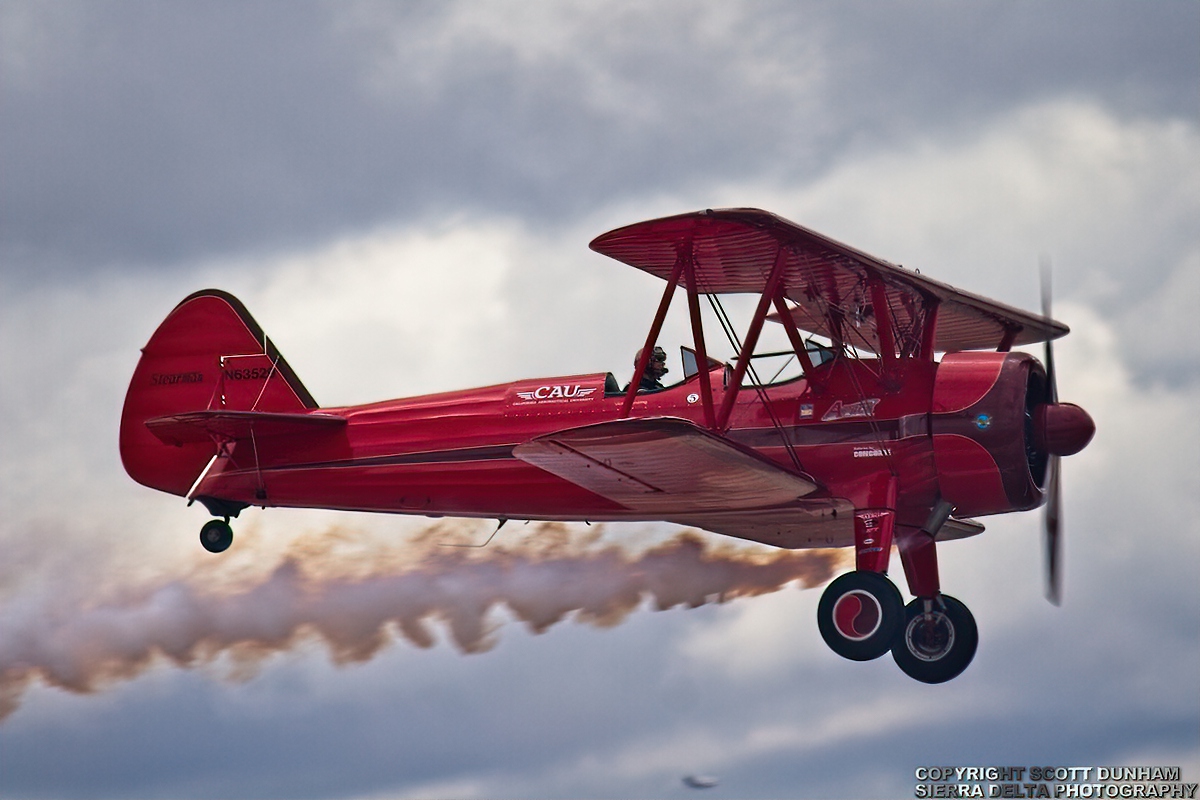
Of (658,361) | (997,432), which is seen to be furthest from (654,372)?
(997,432)

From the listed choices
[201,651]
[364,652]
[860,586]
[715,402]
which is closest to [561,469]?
[715,402]

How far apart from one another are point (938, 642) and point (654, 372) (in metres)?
3.88

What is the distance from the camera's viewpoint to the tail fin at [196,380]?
2092 cm

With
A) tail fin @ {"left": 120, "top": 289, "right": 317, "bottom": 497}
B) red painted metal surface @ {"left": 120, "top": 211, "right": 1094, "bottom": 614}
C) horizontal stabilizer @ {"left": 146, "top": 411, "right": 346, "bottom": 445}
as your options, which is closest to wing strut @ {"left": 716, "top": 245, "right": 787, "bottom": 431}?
red painted metal surface @ {"left": 120, "top": 211, "right": 1094, "bottom": 614}

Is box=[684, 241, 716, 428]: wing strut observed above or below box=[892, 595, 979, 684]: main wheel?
above

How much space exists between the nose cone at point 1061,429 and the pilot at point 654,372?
380cm

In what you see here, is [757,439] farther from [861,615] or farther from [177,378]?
[177,378]

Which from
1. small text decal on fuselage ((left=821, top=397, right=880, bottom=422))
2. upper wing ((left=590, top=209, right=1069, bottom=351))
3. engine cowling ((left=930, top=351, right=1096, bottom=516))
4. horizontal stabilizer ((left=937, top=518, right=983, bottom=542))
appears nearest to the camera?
upper wing ((left=590, top=209, right=1069, bottom=351))

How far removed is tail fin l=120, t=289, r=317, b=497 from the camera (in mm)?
20922

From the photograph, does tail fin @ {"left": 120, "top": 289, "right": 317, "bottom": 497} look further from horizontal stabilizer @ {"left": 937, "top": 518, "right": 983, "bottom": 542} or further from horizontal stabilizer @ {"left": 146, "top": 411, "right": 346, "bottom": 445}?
horizontal stabilizer @ {"left": 937, "top": 518, "right": 983, "bottom": 542}

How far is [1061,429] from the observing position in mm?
17438

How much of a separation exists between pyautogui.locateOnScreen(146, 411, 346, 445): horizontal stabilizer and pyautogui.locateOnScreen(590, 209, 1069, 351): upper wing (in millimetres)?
4198

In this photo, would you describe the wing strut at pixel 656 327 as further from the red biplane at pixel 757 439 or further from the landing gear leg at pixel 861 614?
the landing gear leg at pixel 861 614

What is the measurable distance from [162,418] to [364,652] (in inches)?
133
